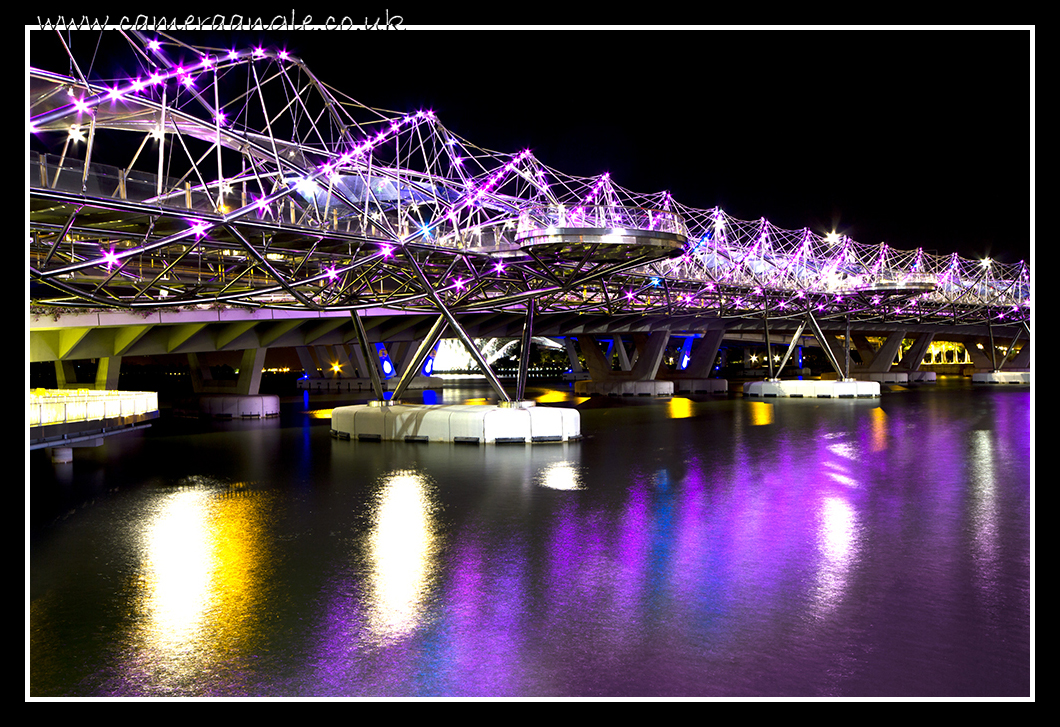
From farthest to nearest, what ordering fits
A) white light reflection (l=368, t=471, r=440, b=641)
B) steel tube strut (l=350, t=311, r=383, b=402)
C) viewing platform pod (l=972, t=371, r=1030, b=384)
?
viewing platform pod (l=972, t=371, r=1030, b=384)
steel tube strut (l=350, t=311, r=383, b=402)
white light reflection (l=368, t=471, r=440, b=641)

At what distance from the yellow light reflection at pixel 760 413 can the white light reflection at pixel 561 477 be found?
15712mm

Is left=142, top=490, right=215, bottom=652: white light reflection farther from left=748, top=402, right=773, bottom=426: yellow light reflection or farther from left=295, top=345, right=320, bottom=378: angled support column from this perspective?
left=295, top=345, right=320, bottom=378: angled support column

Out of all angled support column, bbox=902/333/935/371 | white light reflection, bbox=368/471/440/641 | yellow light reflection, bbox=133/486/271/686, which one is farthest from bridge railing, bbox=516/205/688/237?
angled support column, bbox=902/333/935/371

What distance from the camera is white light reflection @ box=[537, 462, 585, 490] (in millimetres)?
Answer: 18078

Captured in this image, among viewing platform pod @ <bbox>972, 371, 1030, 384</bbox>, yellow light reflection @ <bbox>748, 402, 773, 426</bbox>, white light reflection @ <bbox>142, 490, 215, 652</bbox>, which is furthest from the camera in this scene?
viewing platform pod @ <bbox>972, 371, 1030, 384</bbox>

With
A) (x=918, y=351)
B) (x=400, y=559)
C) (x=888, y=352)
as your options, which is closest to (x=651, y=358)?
(x=888, y=352)

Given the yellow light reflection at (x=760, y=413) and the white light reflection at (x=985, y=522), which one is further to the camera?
the yellow light reflection at (x=760, y=413)

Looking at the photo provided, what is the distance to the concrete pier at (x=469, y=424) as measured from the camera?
89.4ft

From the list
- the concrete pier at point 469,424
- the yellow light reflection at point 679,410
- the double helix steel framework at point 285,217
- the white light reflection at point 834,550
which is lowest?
the yellow light reflection at point 679,410

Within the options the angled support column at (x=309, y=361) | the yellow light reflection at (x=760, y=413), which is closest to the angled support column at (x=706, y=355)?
the yellow light reflection at (x=760, y=413)

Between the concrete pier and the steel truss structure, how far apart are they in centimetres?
454

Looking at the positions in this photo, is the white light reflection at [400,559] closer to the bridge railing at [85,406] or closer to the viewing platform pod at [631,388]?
the bridge railing at [85,406]

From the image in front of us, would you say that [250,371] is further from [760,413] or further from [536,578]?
[536,578]
